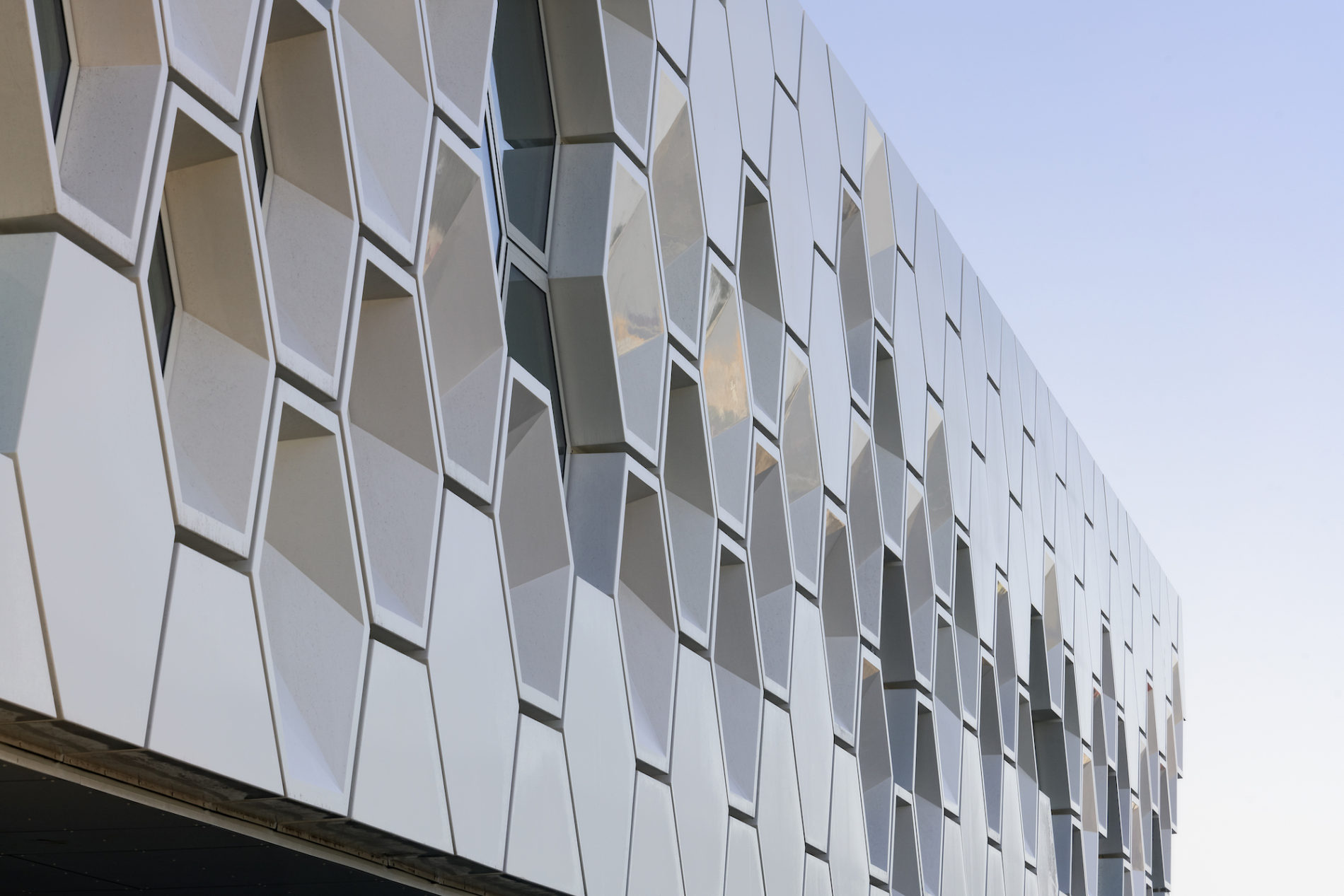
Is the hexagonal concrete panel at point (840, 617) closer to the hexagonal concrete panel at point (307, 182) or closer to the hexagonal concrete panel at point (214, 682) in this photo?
the hexagonal concrete panel at point (307, 182)

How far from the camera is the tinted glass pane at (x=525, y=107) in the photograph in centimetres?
1114

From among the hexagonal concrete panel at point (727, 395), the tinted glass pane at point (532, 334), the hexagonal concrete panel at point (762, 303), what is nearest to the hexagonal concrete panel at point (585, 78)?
the tinted glass pane at point (532, 334)

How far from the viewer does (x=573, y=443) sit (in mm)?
11047

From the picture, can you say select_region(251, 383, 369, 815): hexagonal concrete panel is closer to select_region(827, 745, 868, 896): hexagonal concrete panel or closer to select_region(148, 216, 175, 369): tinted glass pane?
select_region(148, 216, 175, 369): tinted glass pane

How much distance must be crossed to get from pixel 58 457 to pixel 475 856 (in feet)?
12.2

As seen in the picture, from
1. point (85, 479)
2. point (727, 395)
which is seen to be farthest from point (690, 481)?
point (85, 479)

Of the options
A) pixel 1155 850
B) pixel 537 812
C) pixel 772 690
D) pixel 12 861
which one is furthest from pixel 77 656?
pixel 1155 850

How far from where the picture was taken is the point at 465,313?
9.20 meters

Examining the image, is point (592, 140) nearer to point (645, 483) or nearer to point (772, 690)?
point (645, 483)

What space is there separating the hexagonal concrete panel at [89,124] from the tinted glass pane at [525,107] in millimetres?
4851

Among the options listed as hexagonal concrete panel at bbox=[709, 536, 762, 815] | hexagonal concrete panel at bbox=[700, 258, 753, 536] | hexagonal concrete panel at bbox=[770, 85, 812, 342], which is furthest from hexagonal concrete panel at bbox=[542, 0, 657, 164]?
hexagonal concrete panel at bbox=[709, 536, 762, 815]

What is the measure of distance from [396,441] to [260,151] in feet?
5.57

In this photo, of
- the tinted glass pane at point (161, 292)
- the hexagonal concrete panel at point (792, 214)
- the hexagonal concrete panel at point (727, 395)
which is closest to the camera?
the tinted glass pane at point (161, 292)

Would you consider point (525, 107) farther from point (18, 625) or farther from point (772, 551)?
point (18, 625)
